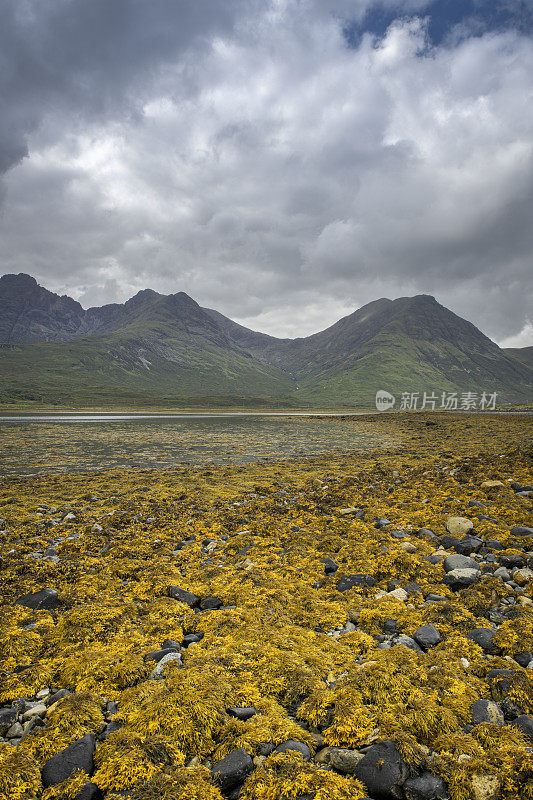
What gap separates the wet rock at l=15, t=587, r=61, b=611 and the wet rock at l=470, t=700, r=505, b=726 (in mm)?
7436

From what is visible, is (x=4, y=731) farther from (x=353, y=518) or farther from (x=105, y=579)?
(x=353, y=518)

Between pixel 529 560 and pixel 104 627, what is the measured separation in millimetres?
8821

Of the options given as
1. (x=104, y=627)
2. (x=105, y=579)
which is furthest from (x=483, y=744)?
(x=105, y=579)

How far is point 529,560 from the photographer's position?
27.1 feet

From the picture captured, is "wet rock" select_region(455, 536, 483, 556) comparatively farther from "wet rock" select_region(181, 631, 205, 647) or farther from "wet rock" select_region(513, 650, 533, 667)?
"wet rock" select_region(181, 631, 205, 647)

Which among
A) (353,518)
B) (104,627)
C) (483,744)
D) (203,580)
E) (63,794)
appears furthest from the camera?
(353,518)

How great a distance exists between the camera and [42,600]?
772 centimetres

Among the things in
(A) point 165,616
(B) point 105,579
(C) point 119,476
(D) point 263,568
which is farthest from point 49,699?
(C) point 119,476

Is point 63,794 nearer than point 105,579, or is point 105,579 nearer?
point 63,794

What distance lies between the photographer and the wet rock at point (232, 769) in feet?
12.6

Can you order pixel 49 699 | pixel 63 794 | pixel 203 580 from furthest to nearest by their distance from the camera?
1. pixel 203 580
2. pixel 49 699
3. pixel 63 794

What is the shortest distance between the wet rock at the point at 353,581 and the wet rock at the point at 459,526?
11.9 ft

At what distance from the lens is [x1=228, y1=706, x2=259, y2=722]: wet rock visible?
4.72m

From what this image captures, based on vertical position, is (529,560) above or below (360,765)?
above
